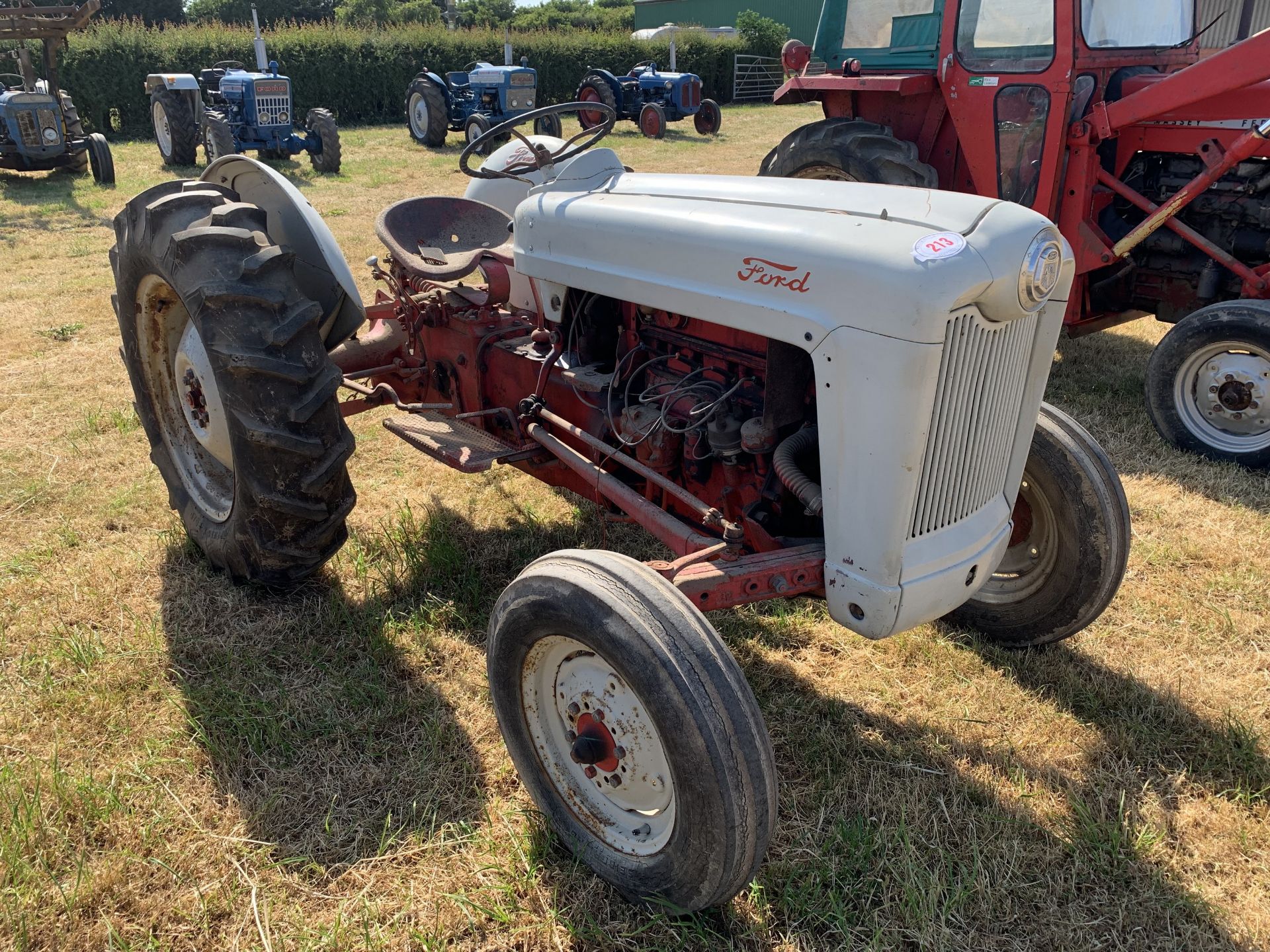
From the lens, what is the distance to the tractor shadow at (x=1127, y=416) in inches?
160

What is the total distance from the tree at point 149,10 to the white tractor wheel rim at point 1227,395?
43947 millimetres

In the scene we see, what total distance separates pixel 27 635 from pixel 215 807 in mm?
1135

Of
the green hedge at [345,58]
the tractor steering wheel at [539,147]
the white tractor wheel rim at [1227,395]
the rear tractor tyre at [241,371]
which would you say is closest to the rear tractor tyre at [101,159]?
the green hedge at [345,58]

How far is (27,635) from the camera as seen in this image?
2.99 meters

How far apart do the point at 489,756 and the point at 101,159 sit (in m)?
11.6

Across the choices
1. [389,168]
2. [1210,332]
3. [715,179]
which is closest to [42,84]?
[389,168]

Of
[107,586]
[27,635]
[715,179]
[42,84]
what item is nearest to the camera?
[715,179]

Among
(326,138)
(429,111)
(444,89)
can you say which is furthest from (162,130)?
(444,89)

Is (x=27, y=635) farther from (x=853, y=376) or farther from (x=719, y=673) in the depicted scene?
(x=853, y=376)

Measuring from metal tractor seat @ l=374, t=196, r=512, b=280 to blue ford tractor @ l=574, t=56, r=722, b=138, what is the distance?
550 inches

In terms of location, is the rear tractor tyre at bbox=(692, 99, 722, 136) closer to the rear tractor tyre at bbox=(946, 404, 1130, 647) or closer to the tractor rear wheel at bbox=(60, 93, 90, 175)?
the tractor rear wheel at bbox=(60, 93, 90, 175)

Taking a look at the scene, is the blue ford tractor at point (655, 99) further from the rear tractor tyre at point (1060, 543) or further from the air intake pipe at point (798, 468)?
the air intake pipe at point (798, 468)

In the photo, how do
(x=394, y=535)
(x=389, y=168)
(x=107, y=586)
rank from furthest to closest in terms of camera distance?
(x=389, y=168) < (x=394, y=535) < (x=107, y=586)

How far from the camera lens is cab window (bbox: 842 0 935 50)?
550cm
